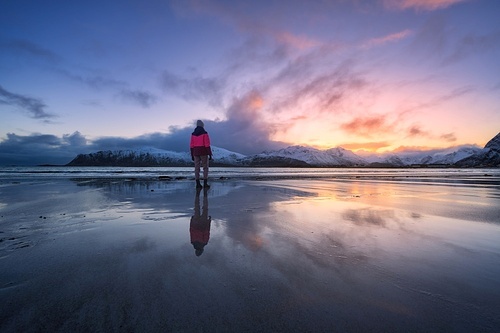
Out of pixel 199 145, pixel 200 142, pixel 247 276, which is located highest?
pixel 200 142

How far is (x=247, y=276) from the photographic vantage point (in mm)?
2785

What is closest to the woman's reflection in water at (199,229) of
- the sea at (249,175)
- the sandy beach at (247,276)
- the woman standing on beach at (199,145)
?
the sandy beach at (247,276)

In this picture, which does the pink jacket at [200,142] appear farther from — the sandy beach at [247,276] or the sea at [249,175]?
the sandy beach at [247,276]

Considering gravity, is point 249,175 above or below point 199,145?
below

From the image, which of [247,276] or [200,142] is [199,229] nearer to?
[247,276]

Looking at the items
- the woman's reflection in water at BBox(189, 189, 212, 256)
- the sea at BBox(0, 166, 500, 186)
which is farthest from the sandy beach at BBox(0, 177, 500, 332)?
the sea at BBox(0, 166, 500, 186)

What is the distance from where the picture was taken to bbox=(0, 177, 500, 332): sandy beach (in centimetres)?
200

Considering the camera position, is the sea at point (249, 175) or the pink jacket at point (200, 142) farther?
the sea at point (249, 175)

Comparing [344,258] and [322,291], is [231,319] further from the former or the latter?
[344,258]

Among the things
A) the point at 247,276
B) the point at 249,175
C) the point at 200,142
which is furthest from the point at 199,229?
the point at 249,175

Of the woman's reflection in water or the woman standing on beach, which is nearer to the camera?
the woman's reflection in water

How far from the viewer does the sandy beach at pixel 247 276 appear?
2.00 metres

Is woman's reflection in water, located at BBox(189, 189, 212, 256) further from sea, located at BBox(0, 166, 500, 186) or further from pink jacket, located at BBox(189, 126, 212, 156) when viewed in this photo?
sea, located at BBox(0, 166, 500, 186)

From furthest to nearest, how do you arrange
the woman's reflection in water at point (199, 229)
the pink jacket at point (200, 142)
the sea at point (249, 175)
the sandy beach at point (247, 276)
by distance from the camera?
the sea at point (249, 175), the pink jacket at point (200, 142), the woman's reflection in water at point (199, 229), the sandy beach at point (247, 276)
